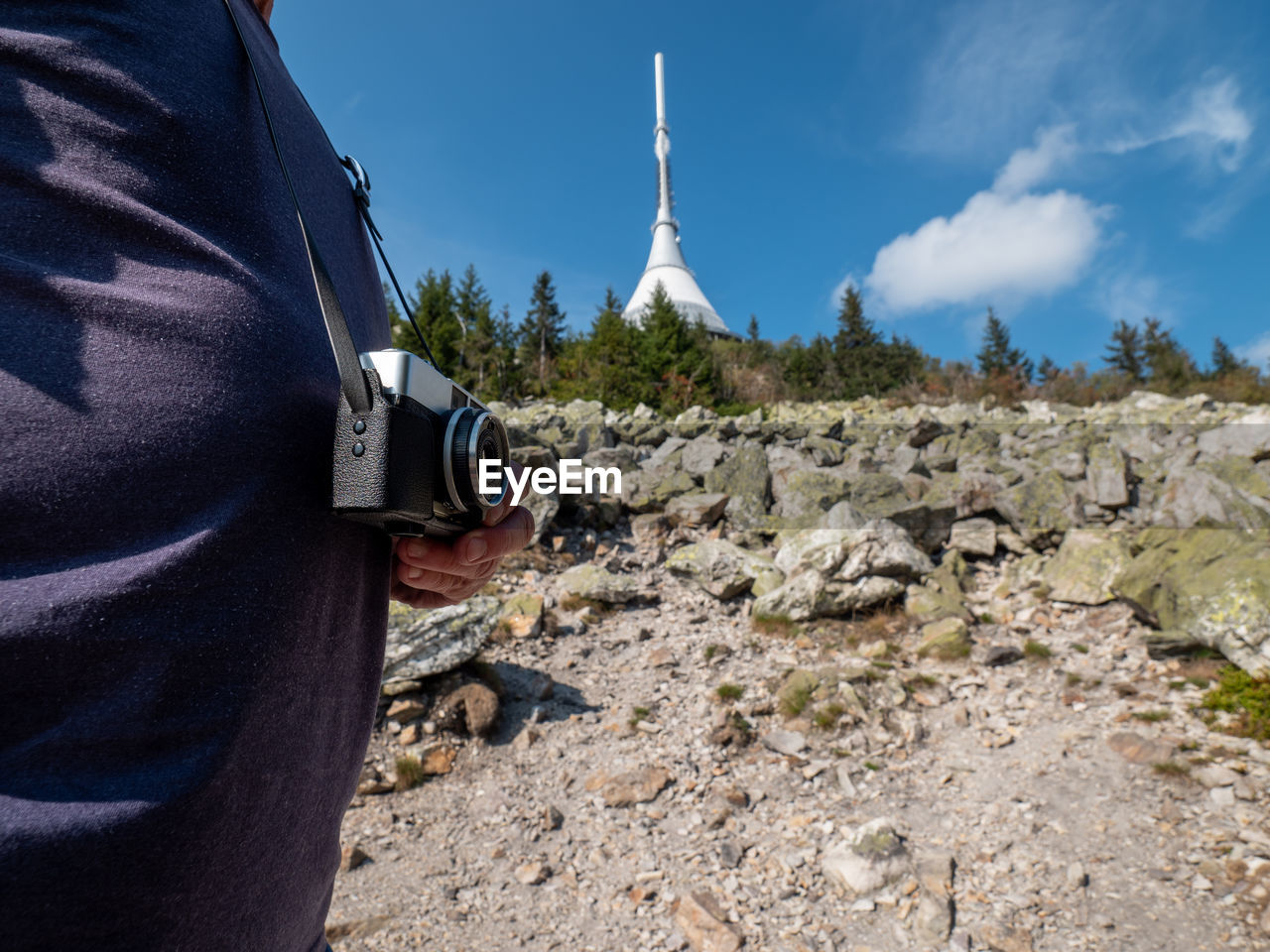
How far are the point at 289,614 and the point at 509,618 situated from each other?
13.1 feet

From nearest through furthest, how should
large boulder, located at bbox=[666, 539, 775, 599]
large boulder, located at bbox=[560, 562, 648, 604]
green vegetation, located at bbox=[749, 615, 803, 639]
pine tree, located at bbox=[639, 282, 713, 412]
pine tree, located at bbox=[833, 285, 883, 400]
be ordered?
green vegetation, located at bbox=[749, 615, 803, 639]
large boulder, located at bbox=[560, 562, 648, 604]
large boulder, located at bbox=[666, 539, 775, 599]
pine tree, located at bbox=[639, 282, 713, 412]
pine tree, located at bbox=[833, 285, 883, 400]

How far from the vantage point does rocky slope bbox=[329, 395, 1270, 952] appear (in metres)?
2.27

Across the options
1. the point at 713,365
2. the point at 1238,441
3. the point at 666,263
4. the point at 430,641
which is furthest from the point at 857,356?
the point at 430,641

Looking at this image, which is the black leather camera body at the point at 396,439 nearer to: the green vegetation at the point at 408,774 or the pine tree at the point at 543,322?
the green vegetation at the point at 408,774

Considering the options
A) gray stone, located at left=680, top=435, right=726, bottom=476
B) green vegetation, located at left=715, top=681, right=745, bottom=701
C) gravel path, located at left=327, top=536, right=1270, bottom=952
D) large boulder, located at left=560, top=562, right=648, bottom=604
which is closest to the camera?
gravel path, located at left=327, top=536, right=1270, bottom=952

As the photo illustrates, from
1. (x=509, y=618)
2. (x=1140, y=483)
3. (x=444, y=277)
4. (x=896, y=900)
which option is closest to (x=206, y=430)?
(x=896, y=900)

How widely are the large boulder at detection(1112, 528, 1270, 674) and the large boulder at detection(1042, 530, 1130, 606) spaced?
0.14 m

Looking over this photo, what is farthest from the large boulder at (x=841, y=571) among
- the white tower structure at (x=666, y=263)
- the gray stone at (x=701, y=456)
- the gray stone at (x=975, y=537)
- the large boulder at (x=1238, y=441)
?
the white tower structure at (x=666, y=263)

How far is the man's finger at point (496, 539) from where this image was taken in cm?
72

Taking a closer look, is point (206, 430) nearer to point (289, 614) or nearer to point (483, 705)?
point (289, 614)

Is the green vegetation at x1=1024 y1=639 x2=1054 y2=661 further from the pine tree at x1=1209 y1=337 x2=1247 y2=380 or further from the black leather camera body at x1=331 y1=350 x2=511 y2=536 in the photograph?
the pine tree at x1=1209 y1=337 x2=1247 y2=380

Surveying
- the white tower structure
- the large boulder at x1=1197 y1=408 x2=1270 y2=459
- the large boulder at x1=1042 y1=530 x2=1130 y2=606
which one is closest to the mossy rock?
the large boulder at x1=1042 y1=530 x2=1130 y2=606

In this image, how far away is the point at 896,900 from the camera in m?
2.29

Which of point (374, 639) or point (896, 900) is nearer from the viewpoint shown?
point (374, 639)
